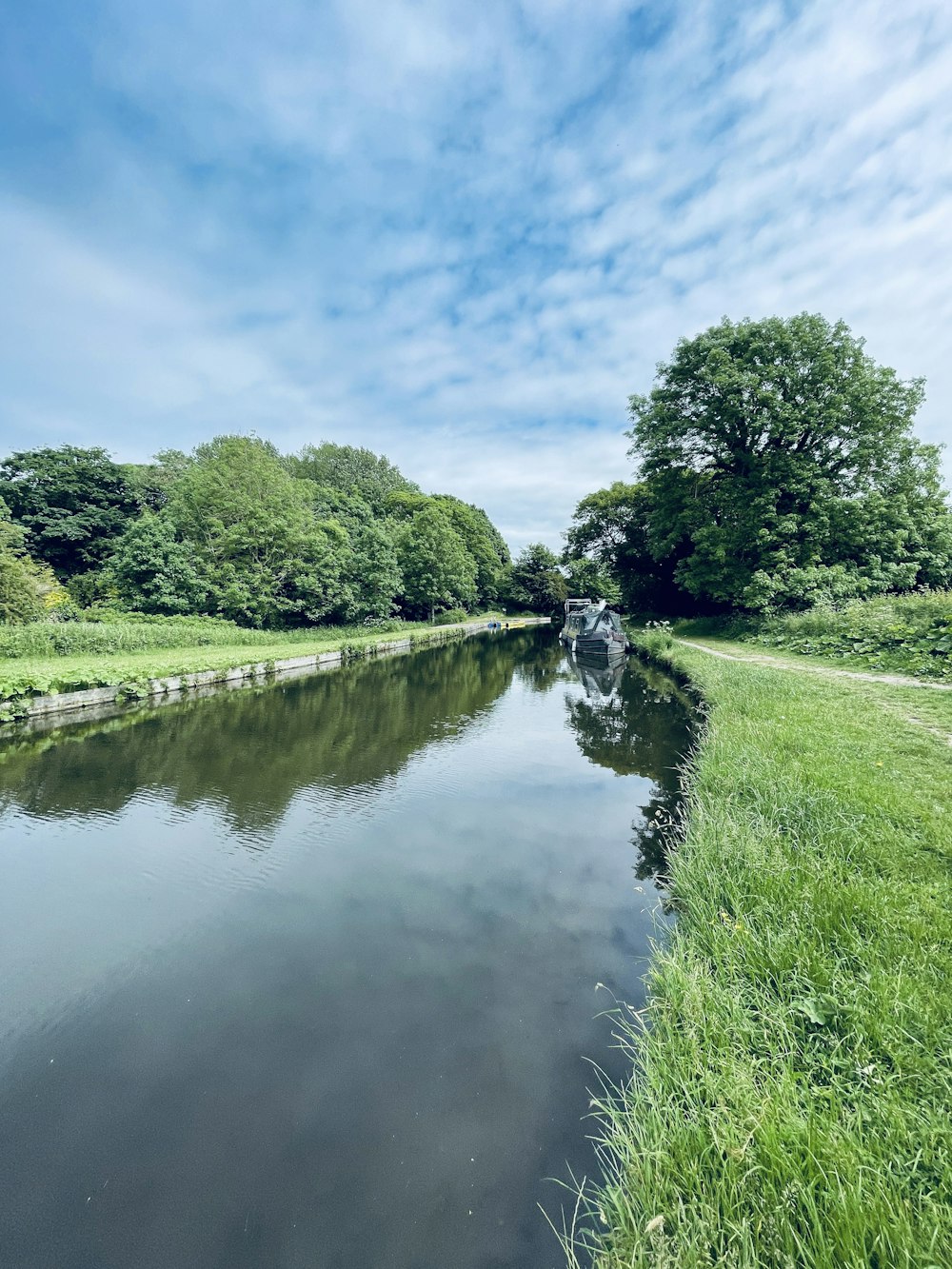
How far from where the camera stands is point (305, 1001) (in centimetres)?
369

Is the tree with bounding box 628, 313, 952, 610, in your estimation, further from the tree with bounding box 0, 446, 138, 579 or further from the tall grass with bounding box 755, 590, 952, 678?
the tree with bounding box 0, 446, 138, 579

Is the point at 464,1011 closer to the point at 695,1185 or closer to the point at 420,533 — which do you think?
the point at 695,1185

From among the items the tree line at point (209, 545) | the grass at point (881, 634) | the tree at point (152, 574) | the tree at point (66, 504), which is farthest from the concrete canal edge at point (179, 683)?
the tree at point (66, 504)

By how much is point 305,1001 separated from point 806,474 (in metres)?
25.0

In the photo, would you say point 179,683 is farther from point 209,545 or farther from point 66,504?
point 66,504

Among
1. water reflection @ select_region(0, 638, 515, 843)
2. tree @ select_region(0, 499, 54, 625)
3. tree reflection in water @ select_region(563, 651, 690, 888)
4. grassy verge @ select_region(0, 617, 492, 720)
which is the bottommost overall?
tree reflection in water @ select_region(563, 651, 690, 888)

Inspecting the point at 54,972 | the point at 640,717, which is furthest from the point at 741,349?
A: the point at 54,972

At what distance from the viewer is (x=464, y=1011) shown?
3.58 meters

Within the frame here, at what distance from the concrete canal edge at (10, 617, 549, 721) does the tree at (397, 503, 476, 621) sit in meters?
12.7

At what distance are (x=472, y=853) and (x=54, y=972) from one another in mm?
3717

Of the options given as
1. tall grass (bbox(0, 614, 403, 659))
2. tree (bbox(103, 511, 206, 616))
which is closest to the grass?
tall grass (bbox(0, 614, 403, 659))

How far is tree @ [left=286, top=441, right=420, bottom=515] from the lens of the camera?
56.4m

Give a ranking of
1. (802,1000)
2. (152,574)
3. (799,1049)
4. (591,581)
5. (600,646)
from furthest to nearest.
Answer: (591,581) → (152,574) → (600,646) → (802,1000) → (799,1049)

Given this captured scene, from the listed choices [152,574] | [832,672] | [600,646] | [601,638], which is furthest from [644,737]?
[152,574]
